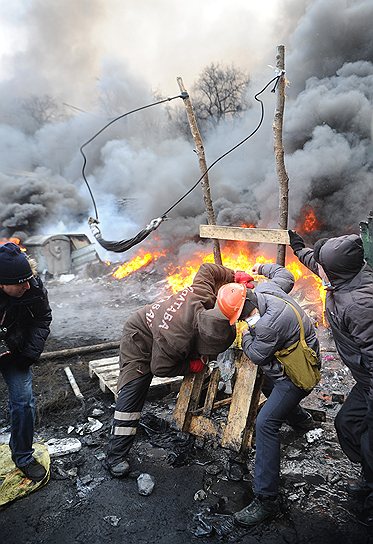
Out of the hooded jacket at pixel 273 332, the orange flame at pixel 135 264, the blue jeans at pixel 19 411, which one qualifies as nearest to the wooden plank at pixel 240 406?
the hooded jacket at pixel 273 332

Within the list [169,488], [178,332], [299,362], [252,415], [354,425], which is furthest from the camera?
[252,415]

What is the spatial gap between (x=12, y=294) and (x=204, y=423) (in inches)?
83.1

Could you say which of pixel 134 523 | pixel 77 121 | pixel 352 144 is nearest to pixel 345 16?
pixel 352 144

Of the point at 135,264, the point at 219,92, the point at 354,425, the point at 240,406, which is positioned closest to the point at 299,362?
the point at 354,425

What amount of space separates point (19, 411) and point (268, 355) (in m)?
2.08

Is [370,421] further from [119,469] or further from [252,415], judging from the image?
[119,469]

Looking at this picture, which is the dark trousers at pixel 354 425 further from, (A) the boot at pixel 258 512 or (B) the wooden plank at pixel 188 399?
(B) the wooden plank at pixel 188 399

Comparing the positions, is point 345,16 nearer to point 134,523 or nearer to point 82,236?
point 82,236

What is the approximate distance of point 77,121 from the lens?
25422mm

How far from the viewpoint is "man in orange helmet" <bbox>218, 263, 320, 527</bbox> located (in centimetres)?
274

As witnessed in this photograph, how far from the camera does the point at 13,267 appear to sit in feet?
9.25

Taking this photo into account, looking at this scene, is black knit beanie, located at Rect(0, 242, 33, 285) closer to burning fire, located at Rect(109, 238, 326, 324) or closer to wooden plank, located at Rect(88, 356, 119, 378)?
wooden plank, located at Rect(88, 356, 119, 378)

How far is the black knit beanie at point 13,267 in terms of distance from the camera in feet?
9.21

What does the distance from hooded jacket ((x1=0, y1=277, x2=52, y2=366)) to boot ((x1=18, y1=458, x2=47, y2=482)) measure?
2.86 ft
